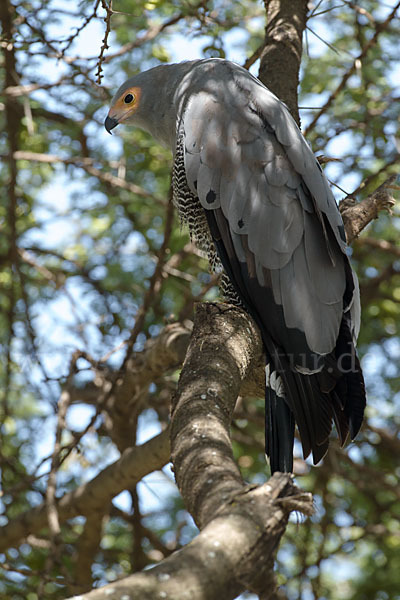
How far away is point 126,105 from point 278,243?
69.1 inches

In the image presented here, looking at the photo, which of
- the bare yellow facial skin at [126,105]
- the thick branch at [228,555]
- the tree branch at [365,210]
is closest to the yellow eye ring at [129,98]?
the bare yellow facial skin at [126,105]

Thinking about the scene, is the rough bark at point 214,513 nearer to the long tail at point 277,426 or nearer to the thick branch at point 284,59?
the long tail at point 277,426

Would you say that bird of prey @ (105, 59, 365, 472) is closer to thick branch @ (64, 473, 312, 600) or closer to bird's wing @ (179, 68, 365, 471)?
bird's wing @ (179, 68, 365, 471)

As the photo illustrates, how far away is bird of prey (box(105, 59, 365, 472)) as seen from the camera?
2850 millimetres

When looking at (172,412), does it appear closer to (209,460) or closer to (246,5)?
(209,460)

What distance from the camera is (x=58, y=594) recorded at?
14.5 ft

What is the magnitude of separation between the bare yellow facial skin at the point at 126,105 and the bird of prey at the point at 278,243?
2.42ft

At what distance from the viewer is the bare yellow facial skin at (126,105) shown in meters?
4.21

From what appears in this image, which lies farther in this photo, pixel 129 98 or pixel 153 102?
pixel 129 98

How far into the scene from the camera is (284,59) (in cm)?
373

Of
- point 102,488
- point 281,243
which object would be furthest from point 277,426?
point 102,488

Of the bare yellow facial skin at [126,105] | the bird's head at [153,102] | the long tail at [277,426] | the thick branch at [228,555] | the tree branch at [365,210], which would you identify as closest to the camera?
the thick branch at [228,555]

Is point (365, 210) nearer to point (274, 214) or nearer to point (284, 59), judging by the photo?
point (274, 214)

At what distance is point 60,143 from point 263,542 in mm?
4941
